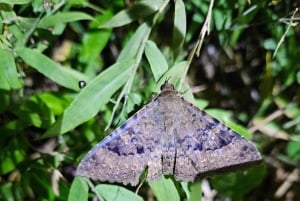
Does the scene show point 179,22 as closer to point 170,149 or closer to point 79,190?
point 170,149

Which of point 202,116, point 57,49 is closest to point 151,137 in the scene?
point 202,116

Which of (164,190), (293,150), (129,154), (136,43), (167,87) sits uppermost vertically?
(136,43)

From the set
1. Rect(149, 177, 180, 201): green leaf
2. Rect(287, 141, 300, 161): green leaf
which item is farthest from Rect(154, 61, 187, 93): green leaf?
Rect(287, 141, 300, 161): green leaf

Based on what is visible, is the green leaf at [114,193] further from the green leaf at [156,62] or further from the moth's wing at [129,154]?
the green leaf at [156,62]

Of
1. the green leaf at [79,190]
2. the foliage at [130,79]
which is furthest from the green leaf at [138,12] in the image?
the green leaf at [79,190]

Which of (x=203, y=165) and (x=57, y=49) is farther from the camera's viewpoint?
(x=57, y=49)

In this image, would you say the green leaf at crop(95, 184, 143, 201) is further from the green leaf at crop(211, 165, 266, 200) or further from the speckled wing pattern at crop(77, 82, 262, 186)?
the green leaf at crop(211, 165, 266, 200)

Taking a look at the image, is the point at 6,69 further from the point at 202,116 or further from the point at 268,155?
the point at 268,155

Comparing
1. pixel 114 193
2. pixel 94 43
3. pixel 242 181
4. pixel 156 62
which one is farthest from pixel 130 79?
pixel 242 181
